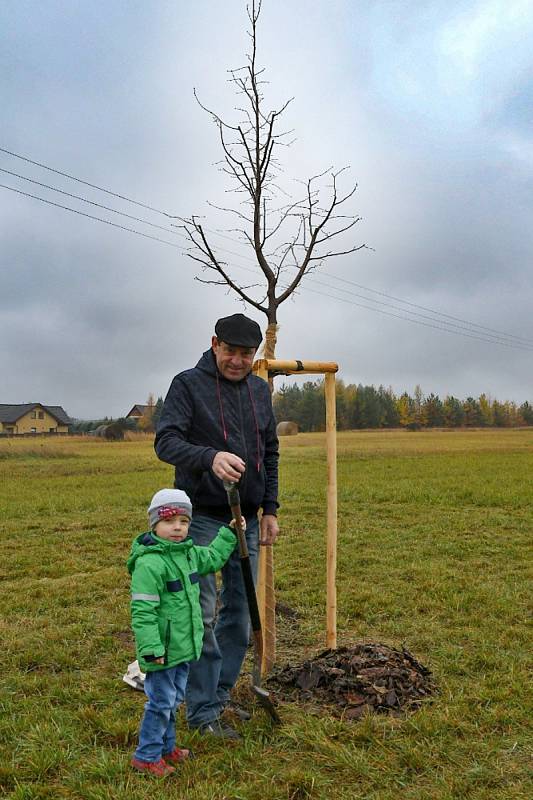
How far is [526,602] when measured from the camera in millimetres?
7453

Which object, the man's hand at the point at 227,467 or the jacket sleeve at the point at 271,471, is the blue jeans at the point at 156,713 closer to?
the man's hand at the point at 227,467

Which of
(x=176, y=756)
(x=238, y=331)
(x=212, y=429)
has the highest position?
(x=238, y=331)

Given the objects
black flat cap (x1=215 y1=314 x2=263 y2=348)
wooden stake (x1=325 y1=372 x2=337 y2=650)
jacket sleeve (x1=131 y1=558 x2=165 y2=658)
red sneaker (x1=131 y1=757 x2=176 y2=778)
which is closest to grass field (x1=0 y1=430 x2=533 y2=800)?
red sneaker (x1=131 y1=757 x2=176 y2=778)

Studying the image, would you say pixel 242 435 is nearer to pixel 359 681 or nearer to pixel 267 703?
pixel 267 703

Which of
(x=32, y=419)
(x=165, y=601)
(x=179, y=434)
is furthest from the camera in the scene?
(x=32, y=419)

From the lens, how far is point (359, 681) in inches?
183

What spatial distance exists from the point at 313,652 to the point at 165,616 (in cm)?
257

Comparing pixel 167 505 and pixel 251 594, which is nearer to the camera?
pixel 167 505

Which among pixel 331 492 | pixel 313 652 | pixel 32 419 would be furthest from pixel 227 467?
pixel 32 419

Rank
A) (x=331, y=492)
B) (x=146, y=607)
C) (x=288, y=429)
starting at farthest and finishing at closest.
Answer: (x=288, y=429), (x=331, y=492), (x=146, y=607)

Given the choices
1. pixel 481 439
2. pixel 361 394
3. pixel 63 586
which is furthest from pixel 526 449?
pixel 63 586

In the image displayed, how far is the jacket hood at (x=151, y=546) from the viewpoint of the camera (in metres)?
3.69

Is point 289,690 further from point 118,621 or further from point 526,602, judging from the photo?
point 526,602

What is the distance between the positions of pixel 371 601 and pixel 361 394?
5433cm
